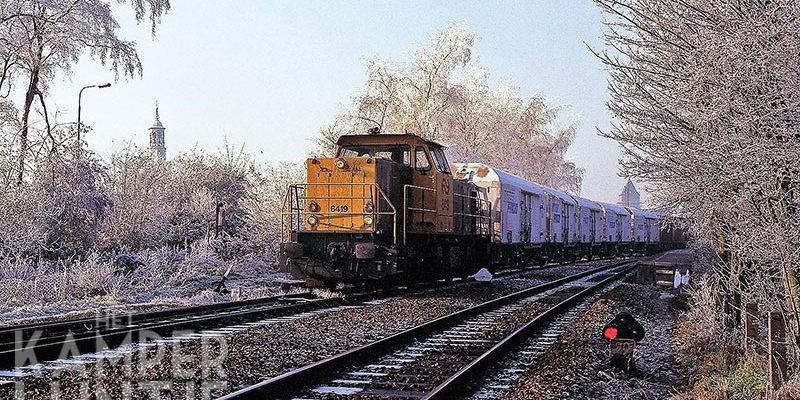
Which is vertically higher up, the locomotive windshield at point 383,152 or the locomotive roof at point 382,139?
the locomotive roof at point 382,139

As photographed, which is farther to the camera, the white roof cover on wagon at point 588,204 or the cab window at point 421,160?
the white roof cover on wagon at point 588,204

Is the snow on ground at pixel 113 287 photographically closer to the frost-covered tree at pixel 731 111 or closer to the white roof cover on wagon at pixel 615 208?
the frost-covered tree at pixel 731 111

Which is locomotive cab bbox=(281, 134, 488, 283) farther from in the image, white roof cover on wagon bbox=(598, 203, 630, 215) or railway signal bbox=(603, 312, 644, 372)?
white roof cover on wagon bbox=(598, 203, 630, 215)

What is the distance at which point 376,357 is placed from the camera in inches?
348

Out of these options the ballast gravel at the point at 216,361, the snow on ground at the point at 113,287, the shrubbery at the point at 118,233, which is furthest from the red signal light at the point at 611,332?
the shrubbery at the point at 118,233

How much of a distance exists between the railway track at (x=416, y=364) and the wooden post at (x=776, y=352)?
2.42 metres

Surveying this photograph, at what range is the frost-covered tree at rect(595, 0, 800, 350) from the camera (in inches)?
225

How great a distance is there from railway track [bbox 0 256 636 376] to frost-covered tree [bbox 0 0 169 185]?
12.2 meters

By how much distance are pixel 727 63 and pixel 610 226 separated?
127ft

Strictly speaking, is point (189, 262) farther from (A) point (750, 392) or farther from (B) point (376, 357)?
(A) point (750, 392)

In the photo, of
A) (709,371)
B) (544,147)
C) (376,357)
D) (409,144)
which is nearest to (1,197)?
(409,144)

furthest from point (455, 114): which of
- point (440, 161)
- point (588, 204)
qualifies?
→ point (440, 161)

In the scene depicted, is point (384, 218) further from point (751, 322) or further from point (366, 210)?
point (751, 322)

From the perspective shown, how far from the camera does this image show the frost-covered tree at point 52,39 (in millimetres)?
24359
